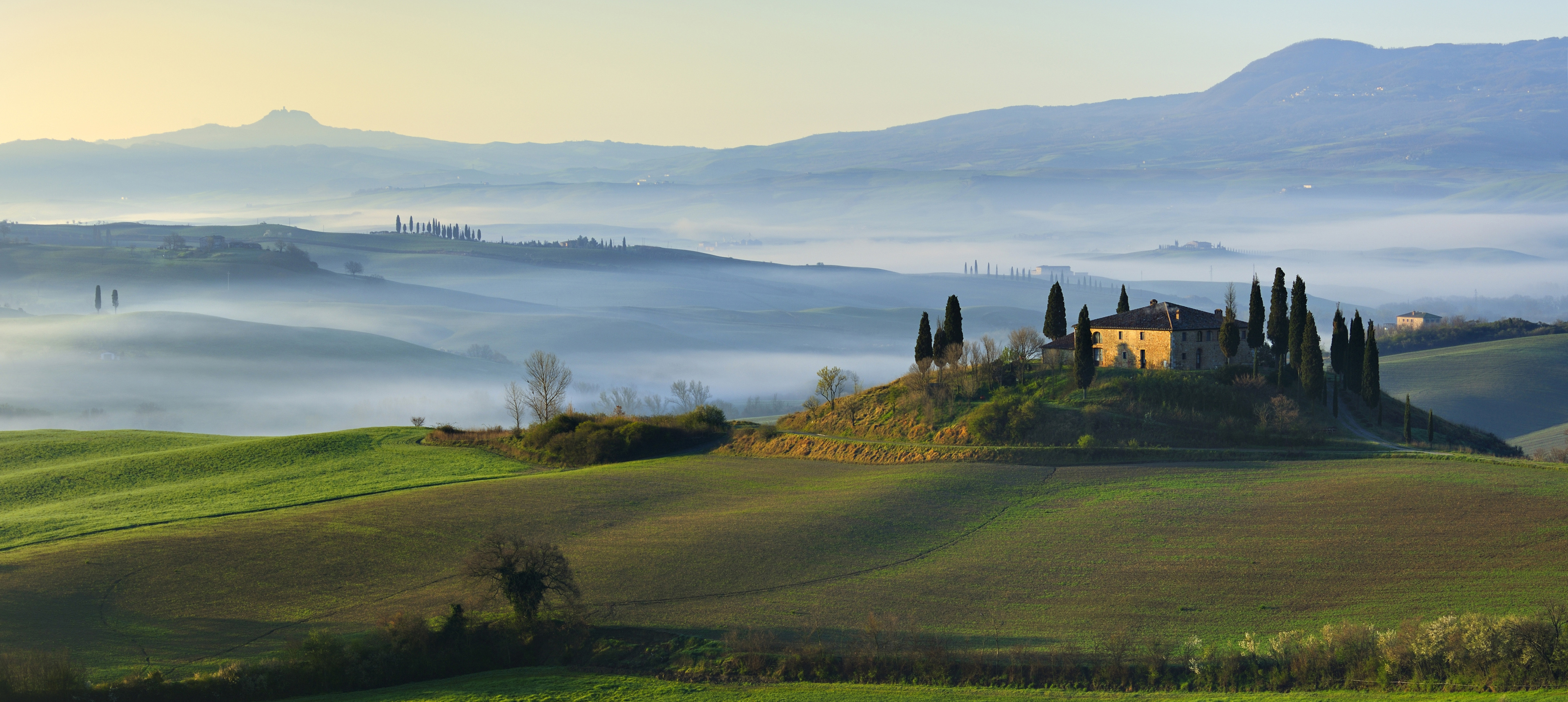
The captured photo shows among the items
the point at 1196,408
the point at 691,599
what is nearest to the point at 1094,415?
the point at 1196,408

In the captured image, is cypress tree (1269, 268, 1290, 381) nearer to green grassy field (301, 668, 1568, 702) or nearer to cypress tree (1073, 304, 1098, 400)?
cypress tree (1073, 304, 1098, 400)

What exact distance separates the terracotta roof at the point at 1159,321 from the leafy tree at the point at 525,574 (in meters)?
54.7

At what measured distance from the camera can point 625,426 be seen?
87.6 meters

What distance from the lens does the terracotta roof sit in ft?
290

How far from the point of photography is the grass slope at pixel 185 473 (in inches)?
2479

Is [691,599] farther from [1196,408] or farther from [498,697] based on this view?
[1196,408]

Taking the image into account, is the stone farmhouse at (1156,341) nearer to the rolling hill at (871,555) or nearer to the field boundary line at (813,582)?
the rolling hill at (871,555)

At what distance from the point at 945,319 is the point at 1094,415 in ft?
61.8

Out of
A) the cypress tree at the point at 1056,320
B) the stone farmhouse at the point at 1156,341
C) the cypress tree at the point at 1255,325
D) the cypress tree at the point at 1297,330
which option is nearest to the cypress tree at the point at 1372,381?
the cypress tree at the point at 1297,330

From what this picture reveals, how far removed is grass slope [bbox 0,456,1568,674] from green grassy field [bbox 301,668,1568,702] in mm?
4122

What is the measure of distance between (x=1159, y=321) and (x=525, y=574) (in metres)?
60.3

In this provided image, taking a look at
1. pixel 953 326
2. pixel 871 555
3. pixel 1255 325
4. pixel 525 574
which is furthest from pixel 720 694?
pixel 1255 325

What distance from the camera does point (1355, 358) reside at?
3450 inches

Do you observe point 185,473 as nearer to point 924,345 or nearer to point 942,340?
point 924,345
